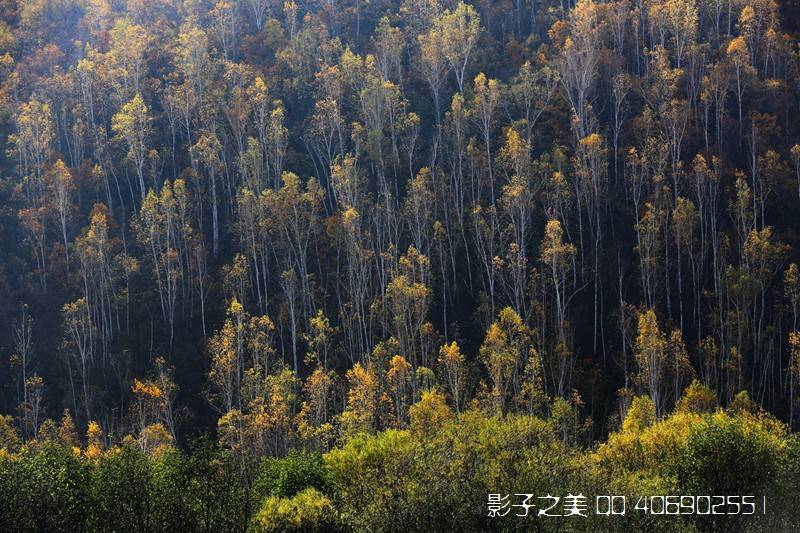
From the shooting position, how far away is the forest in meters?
42.4

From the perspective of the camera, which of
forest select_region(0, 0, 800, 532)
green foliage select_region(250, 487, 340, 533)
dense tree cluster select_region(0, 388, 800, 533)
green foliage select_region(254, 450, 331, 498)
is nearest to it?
dense tree cluster select_region(0, 388, 800, 533)

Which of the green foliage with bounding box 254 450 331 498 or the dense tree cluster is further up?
the dense tree cluster

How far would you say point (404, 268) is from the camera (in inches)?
3061

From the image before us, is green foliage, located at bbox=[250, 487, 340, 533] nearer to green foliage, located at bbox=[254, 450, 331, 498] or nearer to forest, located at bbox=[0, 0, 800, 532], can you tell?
forest, located at bbox=[0, 0, 800, 532]

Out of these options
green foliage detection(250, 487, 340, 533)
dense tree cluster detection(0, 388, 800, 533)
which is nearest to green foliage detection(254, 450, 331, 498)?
dense tree cluster detection(0, 388, 800, 533)

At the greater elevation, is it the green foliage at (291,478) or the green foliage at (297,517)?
the green foliage at (297,517)

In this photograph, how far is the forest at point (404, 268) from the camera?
42375 mm

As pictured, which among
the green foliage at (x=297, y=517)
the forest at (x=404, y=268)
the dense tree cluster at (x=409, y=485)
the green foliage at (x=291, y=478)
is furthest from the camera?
the green foliage at (x=291, y=478)

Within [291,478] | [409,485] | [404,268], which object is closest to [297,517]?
[409,485]

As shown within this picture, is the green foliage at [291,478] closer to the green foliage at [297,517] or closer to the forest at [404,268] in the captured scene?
the forest at [404,268]

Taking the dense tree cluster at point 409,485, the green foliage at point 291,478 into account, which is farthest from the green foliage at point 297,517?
the green foliage at point 291,478

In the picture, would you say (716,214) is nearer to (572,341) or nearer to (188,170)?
(572,341)

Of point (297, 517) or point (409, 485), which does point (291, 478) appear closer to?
point (297, 517)

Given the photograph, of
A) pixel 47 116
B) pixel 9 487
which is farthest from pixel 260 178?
pixel 9 487
